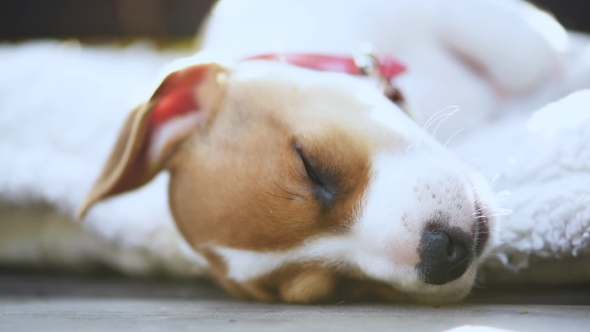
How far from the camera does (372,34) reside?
195 centimetres

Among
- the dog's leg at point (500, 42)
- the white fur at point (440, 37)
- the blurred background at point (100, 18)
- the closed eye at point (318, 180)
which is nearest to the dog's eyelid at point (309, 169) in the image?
the closed eye at point (318, 180)

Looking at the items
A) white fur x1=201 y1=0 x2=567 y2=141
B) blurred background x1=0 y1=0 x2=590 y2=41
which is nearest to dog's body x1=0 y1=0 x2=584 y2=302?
white fur x1=201 y1=0 x2=567 y2=141

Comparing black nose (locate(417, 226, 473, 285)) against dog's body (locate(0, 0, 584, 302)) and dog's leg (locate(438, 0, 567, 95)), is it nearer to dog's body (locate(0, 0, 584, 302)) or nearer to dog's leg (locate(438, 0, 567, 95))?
dog's body (locate(0, 0, 584, 302))

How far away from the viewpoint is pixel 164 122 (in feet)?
5.19

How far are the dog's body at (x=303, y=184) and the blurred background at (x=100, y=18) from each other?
5.65 ft

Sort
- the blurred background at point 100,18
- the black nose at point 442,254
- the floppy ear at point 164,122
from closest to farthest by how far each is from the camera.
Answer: the black nose at point 442,254
the floppy ear at point 164,122
the blurred background at point 100,18

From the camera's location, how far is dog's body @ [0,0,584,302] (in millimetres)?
1199

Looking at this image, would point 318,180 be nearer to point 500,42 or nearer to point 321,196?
point 321,196

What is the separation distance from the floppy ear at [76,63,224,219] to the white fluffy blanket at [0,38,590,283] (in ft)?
0.80

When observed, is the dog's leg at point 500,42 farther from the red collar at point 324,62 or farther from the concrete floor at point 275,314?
the concrete floor at point 275,314

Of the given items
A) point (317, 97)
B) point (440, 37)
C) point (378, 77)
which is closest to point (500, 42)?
point (440, 37)

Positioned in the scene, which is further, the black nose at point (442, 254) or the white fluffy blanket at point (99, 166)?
the white fluffy blanket at point (99, 166)

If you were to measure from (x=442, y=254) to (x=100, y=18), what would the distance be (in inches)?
110

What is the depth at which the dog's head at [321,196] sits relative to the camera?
119cm
